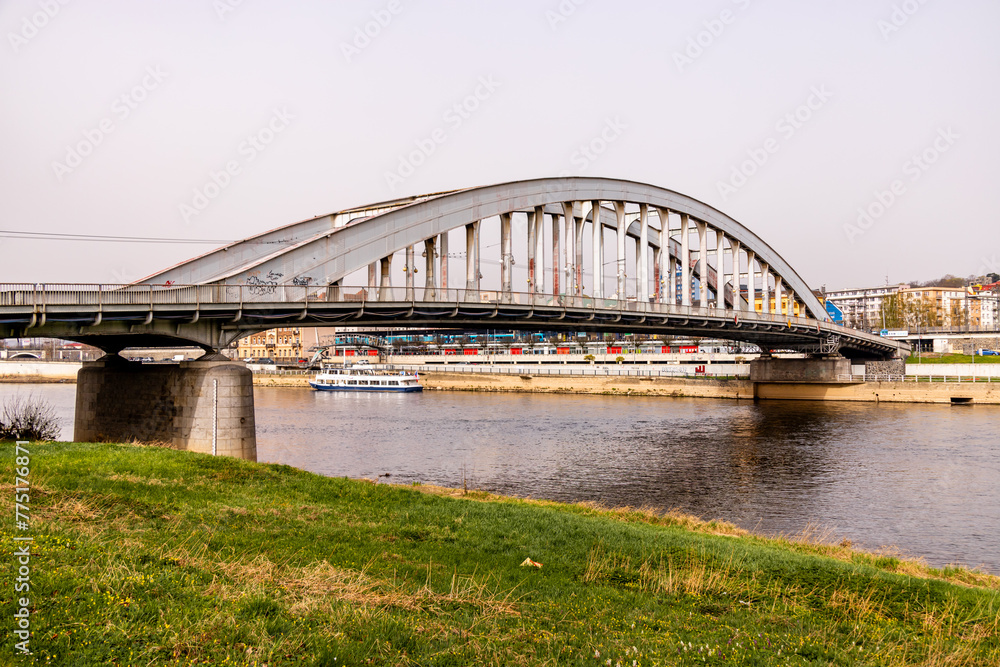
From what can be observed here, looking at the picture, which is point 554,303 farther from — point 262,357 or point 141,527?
point 262,357

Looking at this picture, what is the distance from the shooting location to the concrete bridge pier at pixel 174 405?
24.2 meters

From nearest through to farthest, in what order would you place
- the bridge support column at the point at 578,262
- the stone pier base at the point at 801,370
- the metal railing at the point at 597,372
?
1. the bridge support column at the point at 578,262
2. the stone pier base at the point at 801,370
3. the metal railing at the point at 597,372

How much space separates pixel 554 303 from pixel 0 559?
31310mm

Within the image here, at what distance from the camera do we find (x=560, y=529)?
13.1 metres

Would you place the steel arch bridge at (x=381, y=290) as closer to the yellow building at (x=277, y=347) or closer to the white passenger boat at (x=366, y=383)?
the white passenger boat at (x=366, y=383)

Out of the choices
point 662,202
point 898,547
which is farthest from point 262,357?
point 898,547

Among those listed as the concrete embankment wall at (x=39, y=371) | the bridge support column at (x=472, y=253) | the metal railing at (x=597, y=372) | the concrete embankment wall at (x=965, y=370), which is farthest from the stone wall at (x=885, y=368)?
the concrete embankment wall at (x=39, y=371)

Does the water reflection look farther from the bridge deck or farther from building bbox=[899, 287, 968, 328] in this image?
building bbox=[899, 287, 968, 328]

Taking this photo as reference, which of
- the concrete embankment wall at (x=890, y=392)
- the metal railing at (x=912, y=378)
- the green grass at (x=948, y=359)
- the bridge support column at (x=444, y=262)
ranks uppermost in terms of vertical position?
the bridge support column at (x=444, y=262)

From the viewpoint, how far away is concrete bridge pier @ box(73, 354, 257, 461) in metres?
24.2

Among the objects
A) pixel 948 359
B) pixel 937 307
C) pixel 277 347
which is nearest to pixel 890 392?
pixel 948 359

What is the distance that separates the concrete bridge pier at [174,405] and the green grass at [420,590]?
9.48 meters

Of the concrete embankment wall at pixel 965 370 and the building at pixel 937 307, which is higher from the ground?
the building at pixel 937 307

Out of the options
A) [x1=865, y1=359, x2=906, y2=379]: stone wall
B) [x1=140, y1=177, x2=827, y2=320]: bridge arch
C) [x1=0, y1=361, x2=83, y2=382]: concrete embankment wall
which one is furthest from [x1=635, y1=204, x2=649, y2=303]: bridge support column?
[x1=0, y1=361, x2=83, y2=382]: concrete embankment wall
